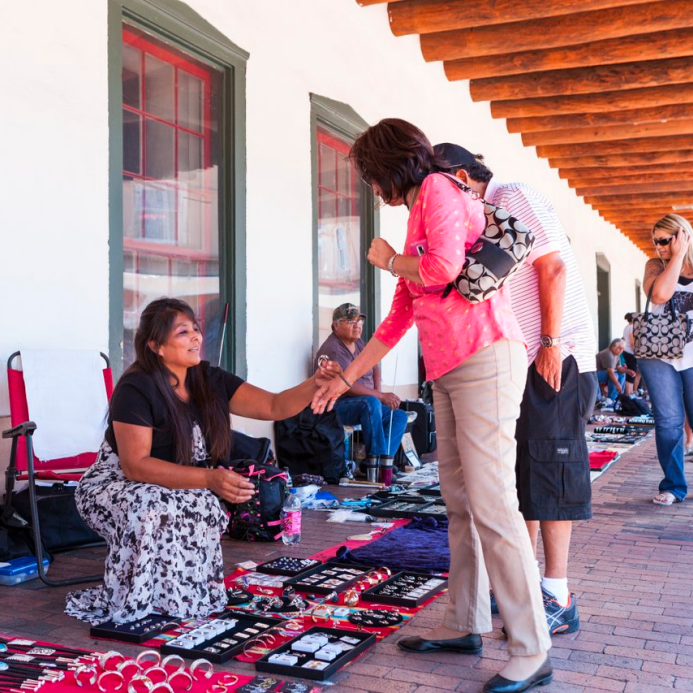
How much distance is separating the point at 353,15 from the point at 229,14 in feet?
6.32

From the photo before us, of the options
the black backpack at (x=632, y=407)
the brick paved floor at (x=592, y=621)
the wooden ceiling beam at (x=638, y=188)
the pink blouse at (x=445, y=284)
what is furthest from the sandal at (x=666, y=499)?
the wooden ceiling beam at (x=638, y=188)

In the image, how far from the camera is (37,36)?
417 centimetres

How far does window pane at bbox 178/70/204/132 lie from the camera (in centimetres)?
540

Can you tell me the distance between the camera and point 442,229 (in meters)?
2.28

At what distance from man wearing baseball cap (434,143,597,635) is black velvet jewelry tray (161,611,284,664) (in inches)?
37.2

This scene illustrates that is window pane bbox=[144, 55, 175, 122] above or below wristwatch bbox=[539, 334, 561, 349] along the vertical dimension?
above

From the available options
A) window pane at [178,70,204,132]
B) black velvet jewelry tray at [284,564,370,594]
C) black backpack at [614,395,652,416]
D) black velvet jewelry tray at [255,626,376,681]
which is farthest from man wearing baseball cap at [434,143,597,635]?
black backpack at [614,395,652,416]

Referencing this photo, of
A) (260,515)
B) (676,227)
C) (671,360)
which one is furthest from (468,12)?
(260,515)

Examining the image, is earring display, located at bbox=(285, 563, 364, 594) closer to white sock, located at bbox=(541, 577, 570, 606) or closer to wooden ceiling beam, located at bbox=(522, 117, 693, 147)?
white sock, located at bbox=(541, 577, 570, 606)

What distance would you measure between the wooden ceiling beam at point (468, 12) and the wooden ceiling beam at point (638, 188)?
281 inches

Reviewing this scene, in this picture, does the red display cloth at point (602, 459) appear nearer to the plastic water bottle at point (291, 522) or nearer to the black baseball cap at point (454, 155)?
the plastic water bottle at point (291, 522)

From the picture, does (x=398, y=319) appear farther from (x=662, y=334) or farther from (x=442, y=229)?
(x=662, y=334)

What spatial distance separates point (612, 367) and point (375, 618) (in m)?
10.8

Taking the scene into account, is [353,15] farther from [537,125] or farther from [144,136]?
[537,125]
